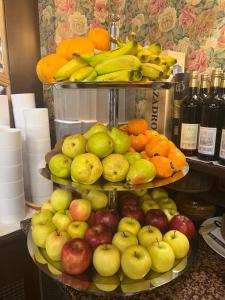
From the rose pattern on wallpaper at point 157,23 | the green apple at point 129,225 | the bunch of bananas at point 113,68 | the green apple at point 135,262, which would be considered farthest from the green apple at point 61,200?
the rose pattern on wallpaper at point 157,23

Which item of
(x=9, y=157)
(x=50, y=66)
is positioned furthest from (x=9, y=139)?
(x=50, y=66)

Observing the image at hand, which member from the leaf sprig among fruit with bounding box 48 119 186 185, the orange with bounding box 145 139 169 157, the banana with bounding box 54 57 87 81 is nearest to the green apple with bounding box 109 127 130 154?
the leaf sprig among fruit with bounding box 48 119 186 185

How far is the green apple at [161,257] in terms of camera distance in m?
0.68

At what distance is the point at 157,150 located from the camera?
0.80 metres

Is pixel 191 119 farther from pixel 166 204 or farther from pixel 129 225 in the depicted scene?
pixel 129 225

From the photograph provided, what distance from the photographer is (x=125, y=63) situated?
650 millimetres

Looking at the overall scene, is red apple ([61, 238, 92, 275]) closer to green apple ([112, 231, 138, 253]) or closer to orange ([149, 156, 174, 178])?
green apple ([112, 231, 138, 253])

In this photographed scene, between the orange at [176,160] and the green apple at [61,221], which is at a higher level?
the orange at [176,160]

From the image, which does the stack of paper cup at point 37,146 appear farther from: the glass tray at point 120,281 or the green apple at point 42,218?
the glass tray at point 120,281

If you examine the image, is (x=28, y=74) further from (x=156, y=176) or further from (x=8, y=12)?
(x=156, y=176)

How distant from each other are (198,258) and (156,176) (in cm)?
33

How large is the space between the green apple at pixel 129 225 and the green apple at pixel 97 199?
0.36 ft

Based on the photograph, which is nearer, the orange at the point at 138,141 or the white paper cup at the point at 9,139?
the orange at the point at 138,141

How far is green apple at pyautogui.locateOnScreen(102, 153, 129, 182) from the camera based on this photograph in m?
0.68
